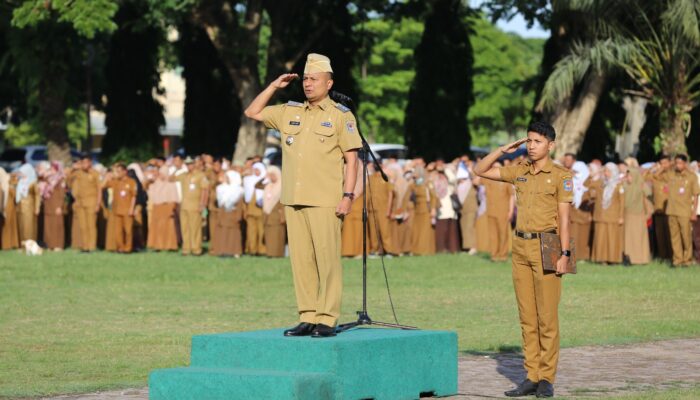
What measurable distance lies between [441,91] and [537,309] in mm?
33421

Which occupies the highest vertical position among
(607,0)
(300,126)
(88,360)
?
(607,0)

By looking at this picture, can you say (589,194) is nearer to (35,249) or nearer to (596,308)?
(596,308)

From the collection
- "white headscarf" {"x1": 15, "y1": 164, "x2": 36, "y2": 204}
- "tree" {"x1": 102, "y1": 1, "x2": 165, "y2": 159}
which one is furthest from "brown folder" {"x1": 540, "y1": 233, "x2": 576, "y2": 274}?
"tree" {"x1": 102, "y1": 1, "x2": 165, "y2": 159}

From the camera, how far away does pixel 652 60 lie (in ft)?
103

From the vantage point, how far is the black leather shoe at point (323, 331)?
1088 cm

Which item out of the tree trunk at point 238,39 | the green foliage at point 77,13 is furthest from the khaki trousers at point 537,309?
the tree trunk at point 238,39

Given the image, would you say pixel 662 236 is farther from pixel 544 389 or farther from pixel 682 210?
pixel 544 389

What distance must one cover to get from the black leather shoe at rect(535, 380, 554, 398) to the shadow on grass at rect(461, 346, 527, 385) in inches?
32.9

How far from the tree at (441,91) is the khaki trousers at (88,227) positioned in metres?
14.8

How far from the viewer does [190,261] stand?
2852 centimetres

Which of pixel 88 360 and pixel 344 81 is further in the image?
pixel 344 81

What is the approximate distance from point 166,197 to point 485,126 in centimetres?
5876

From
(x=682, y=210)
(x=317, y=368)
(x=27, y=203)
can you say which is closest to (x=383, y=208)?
(x=682, y=210)

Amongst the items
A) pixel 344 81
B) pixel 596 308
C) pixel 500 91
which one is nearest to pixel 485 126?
pixel 500 91
